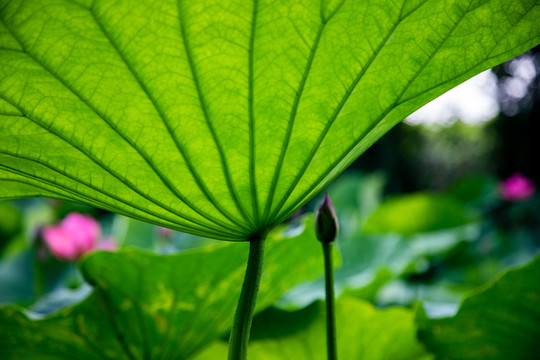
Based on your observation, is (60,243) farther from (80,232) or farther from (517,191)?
(517,191)

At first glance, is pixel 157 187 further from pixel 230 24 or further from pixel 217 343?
pixel 217 343

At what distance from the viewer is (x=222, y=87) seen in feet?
1.57

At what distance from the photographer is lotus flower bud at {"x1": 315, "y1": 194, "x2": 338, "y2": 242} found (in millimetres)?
592

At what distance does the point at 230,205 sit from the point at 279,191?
58mm

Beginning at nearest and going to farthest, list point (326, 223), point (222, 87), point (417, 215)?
point (222, 87), point (326, 223), point (417, 215)

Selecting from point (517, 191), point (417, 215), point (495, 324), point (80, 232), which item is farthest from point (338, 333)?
point (517, 191)

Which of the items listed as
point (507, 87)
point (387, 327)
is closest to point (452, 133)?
point (507, 87)

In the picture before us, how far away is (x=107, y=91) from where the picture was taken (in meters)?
0.47

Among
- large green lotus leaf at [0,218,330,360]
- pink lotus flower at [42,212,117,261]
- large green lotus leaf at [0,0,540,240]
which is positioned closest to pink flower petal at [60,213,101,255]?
pink lotus flower at [42,212,117,261]

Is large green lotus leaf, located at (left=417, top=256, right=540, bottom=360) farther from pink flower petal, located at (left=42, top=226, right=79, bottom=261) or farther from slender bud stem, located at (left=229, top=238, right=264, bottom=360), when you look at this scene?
pink flower petal, located at (left=42, top=226, right=79, bottom=261)

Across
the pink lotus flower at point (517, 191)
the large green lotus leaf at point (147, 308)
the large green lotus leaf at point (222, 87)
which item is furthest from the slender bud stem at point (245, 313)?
the pink lotus flower at point (517, 191)

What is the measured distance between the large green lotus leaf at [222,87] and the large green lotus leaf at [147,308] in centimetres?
16

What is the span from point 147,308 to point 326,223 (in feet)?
1.05

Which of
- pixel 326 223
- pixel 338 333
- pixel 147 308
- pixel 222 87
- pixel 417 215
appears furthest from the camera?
pixel 417 215
